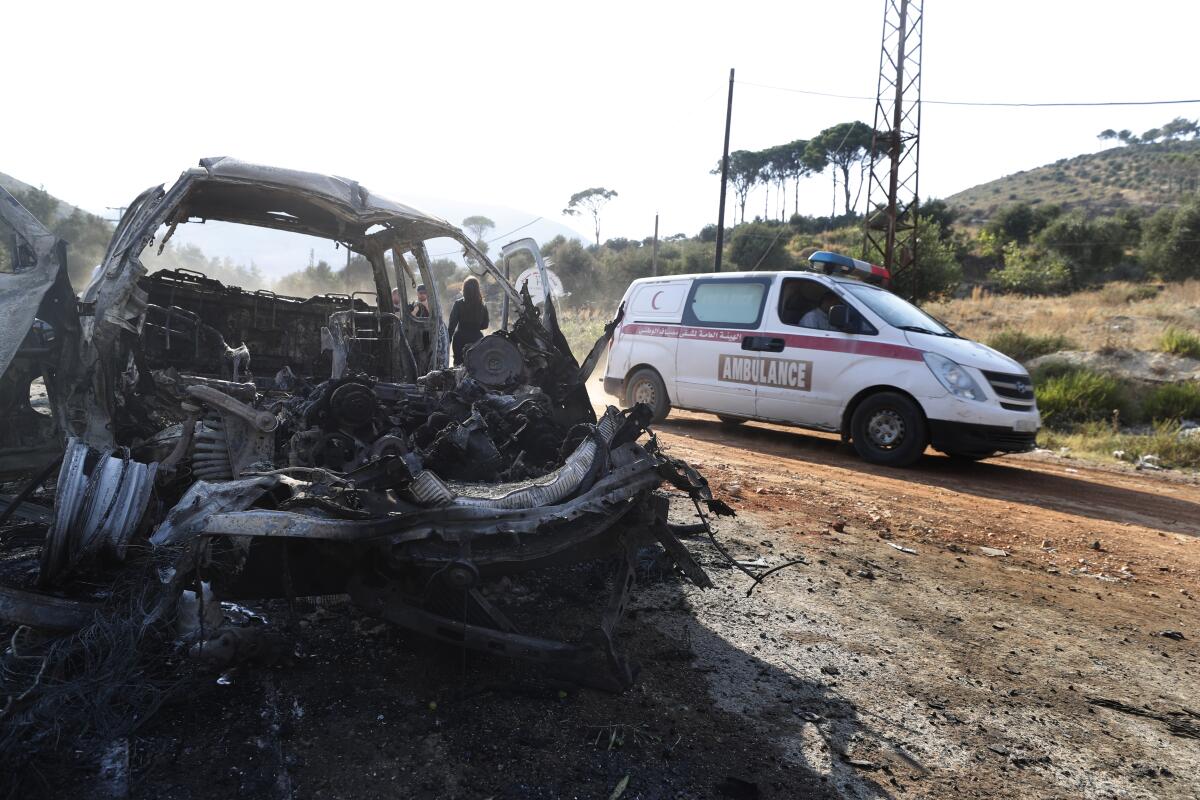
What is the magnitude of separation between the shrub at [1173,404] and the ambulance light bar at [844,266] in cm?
485

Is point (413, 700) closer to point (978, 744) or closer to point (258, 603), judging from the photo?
point (258, 603)

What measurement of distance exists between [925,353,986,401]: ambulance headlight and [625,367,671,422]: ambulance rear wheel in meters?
3.46

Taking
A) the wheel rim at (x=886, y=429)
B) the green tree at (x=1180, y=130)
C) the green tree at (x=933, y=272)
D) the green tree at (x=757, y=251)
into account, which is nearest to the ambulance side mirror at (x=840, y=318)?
the wheel rim at (x=886, y=429)

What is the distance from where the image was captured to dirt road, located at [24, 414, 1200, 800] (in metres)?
2.22

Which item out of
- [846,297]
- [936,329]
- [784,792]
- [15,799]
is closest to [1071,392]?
[936,329]

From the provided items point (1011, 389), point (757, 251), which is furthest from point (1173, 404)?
point (757, 251)

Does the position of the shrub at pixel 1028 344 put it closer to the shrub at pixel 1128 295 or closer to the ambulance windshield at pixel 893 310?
the ambulance windshield at pixel 893 310

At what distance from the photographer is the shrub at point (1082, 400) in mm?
11047

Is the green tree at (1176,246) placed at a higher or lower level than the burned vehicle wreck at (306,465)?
higher

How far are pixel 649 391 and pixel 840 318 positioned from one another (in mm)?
3009

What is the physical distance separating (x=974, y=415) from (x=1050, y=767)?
522 centimetres

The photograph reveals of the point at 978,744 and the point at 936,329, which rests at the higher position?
the point at 936,329

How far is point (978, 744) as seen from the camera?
101 inches

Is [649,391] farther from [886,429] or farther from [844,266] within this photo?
[886,429]
